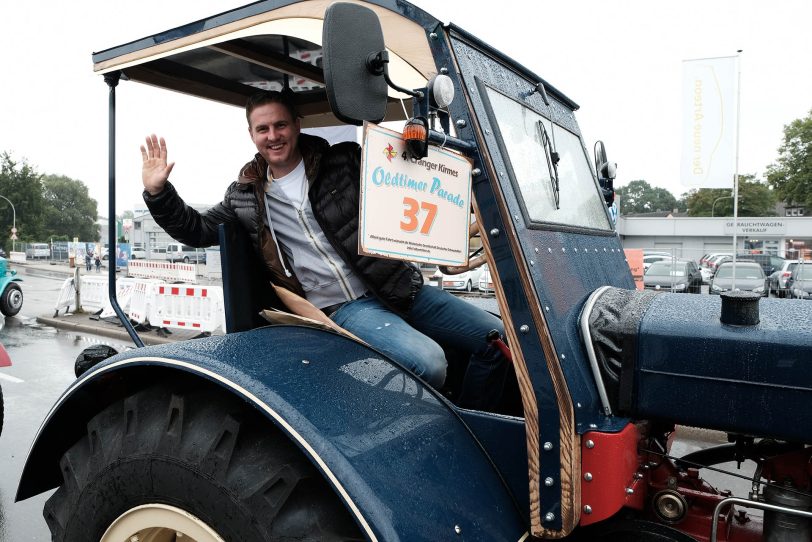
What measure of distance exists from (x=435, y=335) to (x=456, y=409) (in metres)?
0.80

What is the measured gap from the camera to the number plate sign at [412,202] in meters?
1.59

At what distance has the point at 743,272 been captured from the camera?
1661cm

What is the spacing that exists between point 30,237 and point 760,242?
61282 millimetres

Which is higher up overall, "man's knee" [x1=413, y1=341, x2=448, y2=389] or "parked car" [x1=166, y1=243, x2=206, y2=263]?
"man's knee" [x1=413, y1=341, x2=448, y2=389]

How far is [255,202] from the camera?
104 inches

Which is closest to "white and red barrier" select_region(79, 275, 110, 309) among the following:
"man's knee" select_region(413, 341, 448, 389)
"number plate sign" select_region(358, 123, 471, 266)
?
"man's knee" select_region(413, 341, 448, 389)

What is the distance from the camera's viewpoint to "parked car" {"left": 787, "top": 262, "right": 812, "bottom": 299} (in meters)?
14.7

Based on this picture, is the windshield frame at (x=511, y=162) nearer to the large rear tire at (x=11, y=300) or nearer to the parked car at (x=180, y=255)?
the large rear tire at (x=11, y=300)

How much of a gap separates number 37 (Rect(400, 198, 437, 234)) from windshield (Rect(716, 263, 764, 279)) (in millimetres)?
16265

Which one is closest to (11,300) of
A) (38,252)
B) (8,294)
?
(8,294)

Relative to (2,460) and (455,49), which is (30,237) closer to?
(2,460)

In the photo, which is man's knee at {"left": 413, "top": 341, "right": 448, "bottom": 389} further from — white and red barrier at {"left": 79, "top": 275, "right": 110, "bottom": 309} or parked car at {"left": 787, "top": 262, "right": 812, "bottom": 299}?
parked car at {"left": 787, "top": 262, "right": 812, "bottom": 299}

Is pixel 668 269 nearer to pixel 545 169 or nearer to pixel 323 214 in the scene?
pixel 545 169

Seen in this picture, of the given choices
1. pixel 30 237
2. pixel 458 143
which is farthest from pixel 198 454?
pixel 30 237
